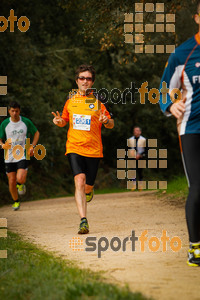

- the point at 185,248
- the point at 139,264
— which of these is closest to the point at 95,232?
the point at 185,248

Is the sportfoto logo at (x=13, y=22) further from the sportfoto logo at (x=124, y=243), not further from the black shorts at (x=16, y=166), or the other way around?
the sportfoto logo at (x=124, y=243)

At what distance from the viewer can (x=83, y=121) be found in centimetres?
823

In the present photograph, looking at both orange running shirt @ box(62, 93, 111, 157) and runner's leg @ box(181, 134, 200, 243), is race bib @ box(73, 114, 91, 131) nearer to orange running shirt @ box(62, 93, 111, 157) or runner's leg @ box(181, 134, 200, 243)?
orange running shirt @ box(62, 93, 111, 157)

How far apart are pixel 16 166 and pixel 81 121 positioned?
5.15 m

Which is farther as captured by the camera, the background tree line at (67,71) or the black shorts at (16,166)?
the background tree line at (67,71)

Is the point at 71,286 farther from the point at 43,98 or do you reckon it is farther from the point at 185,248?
the point at 43,98

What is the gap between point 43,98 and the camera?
962 inches

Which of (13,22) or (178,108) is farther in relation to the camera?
(13,22)

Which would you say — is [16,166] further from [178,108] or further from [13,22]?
[13,22]

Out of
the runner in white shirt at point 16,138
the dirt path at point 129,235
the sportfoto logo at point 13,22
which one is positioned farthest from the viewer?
the sportfoto logo at point 13,22

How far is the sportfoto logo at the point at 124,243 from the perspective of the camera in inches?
254

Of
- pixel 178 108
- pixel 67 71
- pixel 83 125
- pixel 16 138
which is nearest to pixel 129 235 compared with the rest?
pixel 83 125

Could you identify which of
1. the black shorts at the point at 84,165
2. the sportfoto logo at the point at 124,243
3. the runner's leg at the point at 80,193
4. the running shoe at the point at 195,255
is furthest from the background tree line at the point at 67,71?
the running shoe at the point at 195,255

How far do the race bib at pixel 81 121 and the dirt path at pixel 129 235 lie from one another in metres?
1.45
